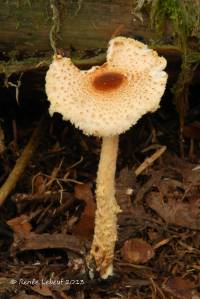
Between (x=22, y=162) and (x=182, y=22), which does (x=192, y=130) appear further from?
(x=22, y=162)

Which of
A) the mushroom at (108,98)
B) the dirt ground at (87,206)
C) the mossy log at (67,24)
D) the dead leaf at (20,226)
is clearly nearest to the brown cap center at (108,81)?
the mushroom at (108,98)

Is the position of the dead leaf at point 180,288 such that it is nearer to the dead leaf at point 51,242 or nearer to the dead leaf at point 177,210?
the dead leaf at point 177,210

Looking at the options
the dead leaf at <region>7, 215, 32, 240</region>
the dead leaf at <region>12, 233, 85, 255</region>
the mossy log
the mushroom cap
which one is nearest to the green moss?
the mossy log

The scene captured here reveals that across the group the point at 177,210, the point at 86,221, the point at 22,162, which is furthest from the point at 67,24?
the point at 177,210

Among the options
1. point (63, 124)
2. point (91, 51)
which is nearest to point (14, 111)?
point (63, 124)

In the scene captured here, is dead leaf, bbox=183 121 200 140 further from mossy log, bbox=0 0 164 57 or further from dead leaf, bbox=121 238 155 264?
dead leaf, bbox=121 238 155 264

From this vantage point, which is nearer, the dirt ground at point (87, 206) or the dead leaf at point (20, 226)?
the dirt ground at point (87, 206)

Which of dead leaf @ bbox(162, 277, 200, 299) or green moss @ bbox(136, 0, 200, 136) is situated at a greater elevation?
green moss @ bbox(136, 0, 200, 136)
